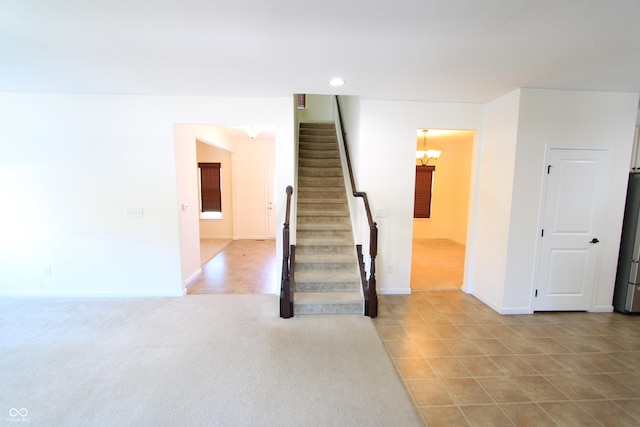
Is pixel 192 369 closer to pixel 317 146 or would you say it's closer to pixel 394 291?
pixel 394 291

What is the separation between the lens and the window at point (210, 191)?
741cm

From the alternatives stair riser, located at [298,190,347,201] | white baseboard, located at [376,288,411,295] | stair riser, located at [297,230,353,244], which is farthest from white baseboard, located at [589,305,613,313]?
stair riser, located at [298,190,347,201]

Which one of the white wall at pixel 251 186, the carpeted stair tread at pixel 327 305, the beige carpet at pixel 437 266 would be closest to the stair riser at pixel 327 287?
the carpeted stair tread at pixel 327 305

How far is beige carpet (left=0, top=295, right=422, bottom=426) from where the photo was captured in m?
1.90

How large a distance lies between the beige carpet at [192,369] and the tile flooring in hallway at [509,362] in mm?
279

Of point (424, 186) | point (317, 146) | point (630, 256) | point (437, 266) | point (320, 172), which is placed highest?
point (317, 146)

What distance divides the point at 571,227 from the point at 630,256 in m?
0.86

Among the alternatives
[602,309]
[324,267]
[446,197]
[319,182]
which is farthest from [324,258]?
[446,197]

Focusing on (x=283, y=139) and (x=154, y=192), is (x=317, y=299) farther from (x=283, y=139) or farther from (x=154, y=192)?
(x=154, y=192)

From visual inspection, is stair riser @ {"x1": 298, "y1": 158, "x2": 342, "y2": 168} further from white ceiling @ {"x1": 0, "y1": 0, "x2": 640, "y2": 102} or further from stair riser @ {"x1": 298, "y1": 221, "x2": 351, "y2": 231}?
white ceiling @ {"x1": 0, "y1": 0, "x2": 640, "y2": 102}

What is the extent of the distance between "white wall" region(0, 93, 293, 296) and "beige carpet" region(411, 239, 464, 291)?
8.86 ft

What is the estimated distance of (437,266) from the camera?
17.6 ft

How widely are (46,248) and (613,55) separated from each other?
6.29 meters

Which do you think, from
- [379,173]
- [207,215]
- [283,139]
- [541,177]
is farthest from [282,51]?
[207,215]
